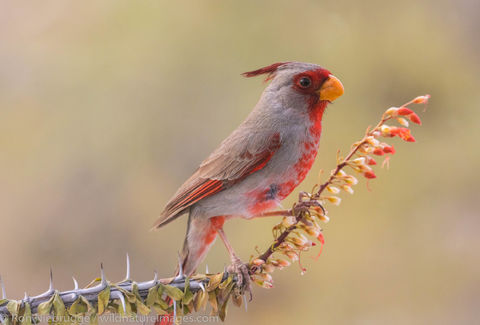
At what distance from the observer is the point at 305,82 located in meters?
2.10

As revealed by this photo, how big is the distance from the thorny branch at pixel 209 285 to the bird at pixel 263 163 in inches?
14.6

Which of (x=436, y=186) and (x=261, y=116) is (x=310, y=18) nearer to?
(x=436, y=186)

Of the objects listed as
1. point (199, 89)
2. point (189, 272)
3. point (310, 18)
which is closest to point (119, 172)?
point (199, 89)

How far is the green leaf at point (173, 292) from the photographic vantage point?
1516 millimetres

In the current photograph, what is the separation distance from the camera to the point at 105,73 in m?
3.61

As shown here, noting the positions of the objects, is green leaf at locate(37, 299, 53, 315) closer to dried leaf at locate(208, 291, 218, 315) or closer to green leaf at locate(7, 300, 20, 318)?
green leaf at locate(7, 300, 20, 318)

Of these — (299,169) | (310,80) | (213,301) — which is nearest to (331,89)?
(310,80)

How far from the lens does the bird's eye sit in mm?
2087

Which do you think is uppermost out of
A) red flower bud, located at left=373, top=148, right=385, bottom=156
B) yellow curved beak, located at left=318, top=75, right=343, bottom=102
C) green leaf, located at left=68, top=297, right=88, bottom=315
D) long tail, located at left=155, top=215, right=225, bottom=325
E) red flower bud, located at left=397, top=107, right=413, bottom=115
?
yellow curved beak, located at left=318, top=75, right=343, bottom=102

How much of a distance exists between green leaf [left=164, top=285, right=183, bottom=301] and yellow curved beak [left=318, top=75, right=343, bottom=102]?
88 centimetres

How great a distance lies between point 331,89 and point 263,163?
356 millimetres

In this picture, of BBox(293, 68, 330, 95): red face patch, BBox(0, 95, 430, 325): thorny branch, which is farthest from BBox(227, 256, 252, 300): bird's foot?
BBox(293, 68, 330, 95): red face patch

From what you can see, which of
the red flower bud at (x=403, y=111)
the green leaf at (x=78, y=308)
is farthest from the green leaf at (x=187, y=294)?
the red flower bud at (x=403, y=111)

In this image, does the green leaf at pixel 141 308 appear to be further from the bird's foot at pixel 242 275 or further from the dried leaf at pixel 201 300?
the bird's foot at pixel 242 275
